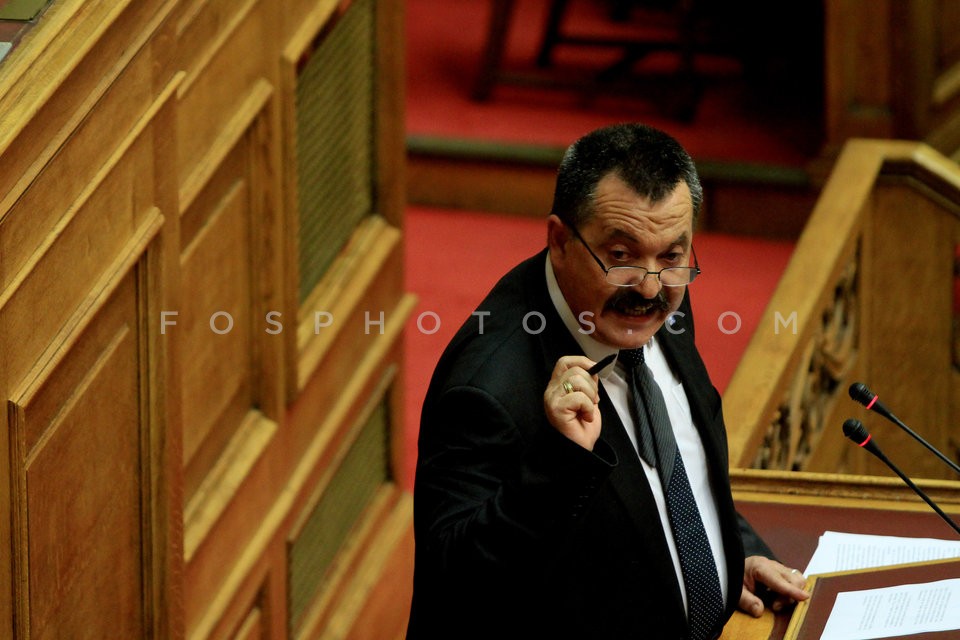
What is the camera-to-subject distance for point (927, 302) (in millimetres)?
4555

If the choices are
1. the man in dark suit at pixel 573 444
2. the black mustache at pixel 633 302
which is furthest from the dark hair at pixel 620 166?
the black mustache at pixel 633 302

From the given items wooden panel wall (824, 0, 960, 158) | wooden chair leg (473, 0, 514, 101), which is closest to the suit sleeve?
wooden panel wall (824, 0, 960, 158)

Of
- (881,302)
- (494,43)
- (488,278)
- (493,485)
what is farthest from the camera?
(494,43)

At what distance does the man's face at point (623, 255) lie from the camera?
1.95 metres

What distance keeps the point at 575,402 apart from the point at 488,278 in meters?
3.96

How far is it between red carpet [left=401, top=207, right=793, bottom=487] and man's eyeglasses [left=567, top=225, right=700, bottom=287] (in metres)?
2.74

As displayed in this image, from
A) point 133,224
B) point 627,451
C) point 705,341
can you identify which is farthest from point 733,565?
point 705,341

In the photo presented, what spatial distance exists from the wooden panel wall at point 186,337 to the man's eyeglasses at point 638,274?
823 millimetres

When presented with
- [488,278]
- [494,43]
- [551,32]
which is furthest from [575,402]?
[551,32]

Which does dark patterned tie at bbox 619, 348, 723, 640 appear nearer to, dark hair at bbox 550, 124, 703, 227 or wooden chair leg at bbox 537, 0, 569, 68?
dark hair at bbox 550, 124, 703, 227

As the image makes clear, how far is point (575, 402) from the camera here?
1781mm

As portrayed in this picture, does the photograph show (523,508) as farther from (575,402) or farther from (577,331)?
(577,331)

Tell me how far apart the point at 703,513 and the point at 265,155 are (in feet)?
5.36

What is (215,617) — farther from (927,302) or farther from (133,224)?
(927,302)
